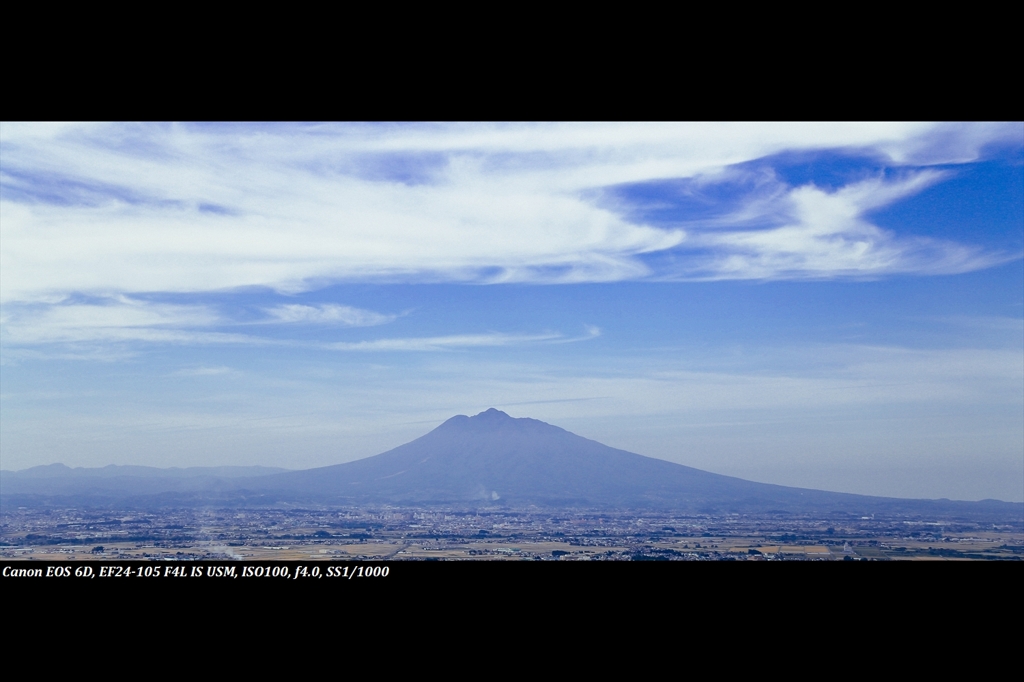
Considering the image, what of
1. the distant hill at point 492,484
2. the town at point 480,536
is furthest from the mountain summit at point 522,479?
the town at point 480,536

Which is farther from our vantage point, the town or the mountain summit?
the mountain summit

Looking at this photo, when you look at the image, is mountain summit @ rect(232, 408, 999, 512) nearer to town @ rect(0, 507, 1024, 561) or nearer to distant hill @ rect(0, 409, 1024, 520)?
distant hill @ rect(0, 409, 1024, 520)

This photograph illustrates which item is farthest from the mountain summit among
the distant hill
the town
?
the town

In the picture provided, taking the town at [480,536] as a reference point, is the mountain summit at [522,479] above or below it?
above

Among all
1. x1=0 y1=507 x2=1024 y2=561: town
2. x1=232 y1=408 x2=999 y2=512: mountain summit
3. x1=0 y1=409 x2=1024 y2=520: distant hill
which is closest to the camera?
x1=0 y1=507 x2=1024 y2=561: town

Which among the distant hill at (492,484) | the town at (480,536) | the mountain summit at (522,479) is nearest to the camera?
the town at (480,536)

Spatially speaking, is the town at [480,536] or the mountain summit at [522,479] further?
the mountain summit at [522,479]

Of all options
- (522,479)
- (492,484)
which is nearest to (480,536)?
(492,484)

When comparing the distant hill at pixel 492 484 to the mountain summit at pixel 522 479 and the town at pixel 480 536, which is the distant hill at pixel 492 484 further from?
the town at pixel 480 536
